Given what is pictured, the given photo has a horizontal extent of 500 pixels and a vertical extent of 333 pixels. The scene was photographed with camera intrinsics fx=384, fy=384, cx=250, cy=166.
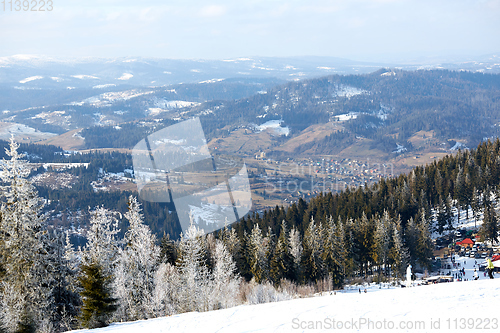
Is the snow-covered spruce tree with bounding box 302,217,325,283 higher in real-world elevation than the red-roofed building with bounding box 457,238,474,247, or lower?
higher

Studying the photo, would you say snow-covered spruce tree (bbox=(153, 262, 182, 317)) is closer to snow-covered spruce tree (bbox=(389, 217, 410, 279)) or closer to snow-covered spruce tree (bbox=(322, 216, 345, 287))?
snow-covered spruce tree (bbox=(322, 216, 345, 287))

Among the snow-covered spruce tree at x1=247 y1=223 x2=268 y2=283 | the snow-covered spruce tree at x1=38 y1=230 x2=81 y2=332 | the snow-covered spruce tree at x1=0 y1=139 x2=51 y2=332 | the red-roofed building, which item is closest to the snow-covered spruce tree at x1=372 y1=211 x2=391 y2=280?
the red-roofed building

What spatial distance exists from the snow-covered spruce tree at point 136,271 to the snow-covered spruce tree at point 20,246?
5.71 meters

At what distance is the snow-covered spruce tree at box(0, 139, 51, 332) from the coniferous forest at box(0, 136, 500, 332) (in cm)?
6

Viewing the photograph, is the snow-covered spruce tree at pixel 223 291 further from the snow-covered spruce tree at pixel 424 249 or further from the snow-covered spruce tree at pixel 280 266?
the snow-covered spruce tree at pixel 424 249

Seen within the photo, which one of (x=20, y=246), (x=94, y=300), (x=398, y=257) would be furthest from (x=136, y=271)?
(x=398, y=257)

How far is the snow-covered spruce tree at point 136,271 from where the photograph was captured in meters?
28.2

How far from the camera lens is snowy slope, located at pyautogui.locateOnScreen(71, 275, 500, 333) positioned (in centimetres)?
1620

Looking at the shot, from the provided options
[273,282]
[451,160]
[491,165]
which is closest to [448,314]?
[273,282]

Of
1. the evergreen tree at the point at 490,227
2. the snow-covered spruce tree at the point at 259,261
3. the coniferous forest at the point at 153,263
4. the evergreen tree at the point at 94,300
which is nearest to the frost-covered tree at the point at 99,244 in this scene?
the coniferous forest at the point at 153,263

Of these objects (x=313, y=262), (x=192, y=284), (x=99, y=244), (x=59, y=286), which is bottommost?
(x=313, y=262)

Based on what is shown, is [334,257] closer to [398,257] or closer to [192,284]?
[398,257]

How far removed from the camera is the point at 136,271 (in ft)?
95.9

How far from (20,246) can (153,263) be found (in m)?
9.49
